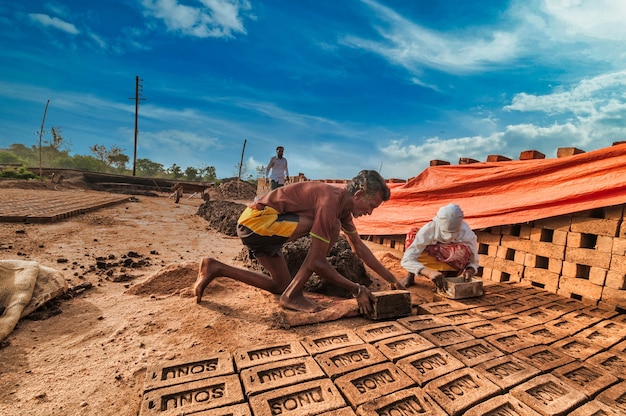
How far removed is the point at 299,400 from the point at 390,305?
1314mm

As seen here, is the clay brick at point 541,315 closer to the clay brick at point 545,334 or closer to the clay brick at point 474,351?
the clay brick at point 545,334

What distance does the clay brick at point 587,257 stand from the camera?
3.66m

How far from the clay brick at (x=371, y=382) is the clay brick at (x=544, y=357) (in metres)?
1.00

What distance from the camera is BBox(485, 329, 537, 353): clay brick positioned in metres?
2.43

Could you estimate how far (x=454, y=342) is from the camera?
2.41 metres

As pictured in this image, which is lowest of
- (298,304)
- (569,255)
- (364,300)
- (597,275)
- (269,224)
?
(298,304)

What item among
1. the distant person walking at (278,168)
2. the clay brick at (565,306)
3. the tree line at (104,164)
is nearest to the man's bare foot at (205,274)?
the clay brick at (565,306)

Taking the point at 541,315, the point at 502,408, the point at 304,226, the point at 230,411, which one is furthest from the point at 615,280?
the point at 230,411

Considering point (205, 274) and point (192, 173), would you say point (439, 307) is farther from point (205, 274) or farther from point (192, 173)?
point (192, 173)

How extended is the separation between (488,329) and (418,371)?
112 cm

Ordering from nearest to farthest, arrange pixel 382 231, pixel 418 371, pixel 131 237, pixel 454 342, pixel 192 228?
pixel 418 371 < pixel 454 342 < pixel 131 237 < pixel 382 231 < pixel 192 228

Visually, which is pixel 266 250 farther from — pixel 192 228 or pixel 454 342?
pixel 192 228

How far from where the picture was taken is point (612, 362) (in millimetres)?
2414

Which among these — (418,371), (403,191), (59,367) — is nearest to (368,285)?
(418,371)
